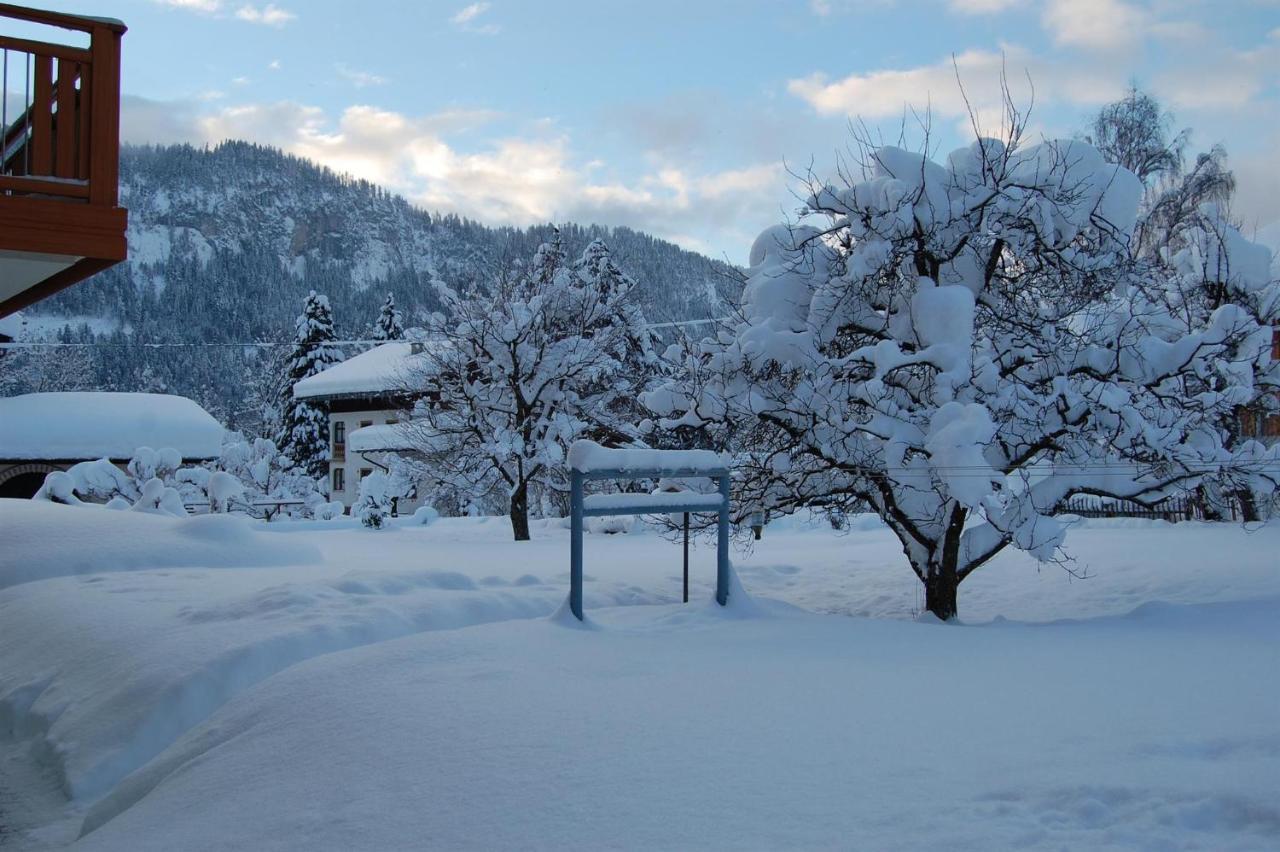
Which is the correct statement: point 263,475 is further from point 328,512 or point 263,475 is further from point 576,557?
point 576,557

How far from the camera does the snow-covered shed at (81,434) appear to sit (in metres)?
31.2

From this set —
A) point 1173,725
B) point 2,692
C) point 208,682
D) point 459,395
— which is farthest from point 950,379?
point 459,395

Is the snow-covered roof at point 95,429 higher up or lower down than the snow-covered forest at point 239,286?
lower down

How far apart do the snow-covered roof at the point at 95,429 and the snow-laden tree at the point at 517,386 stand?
Result: 1098cm

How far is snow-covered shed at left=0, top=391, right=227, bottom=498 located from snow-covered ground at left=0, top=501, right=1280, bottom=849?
24.0m

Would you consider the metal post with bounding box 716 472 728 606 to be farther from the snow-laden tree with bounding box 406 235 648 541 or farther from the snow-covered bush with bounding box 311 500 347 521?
the snow-covered bush with bounding box 311 500 347 521

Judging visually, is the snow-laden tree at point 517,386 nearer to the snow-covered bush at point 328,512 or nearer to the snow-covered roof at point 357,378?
the snow-covered bush at point 328,512

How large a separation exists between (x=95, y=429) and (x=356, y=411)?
17421 mm

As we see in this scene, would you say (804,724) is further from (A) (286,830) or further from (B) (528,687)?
(A) (286,830)

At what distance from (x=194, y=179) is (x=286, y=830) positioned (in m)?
218

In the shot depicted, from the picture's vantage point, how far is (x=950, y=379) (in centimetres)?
838

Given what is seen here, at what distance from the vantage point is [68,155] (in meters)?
6.67

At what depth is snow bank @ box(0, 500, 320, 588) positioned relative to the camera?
10414 millimetres

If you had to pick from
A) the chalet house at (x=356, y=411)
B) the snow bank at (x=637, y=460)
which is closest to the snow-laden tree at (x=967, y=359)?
the snow bank at (x=637, y=460)
